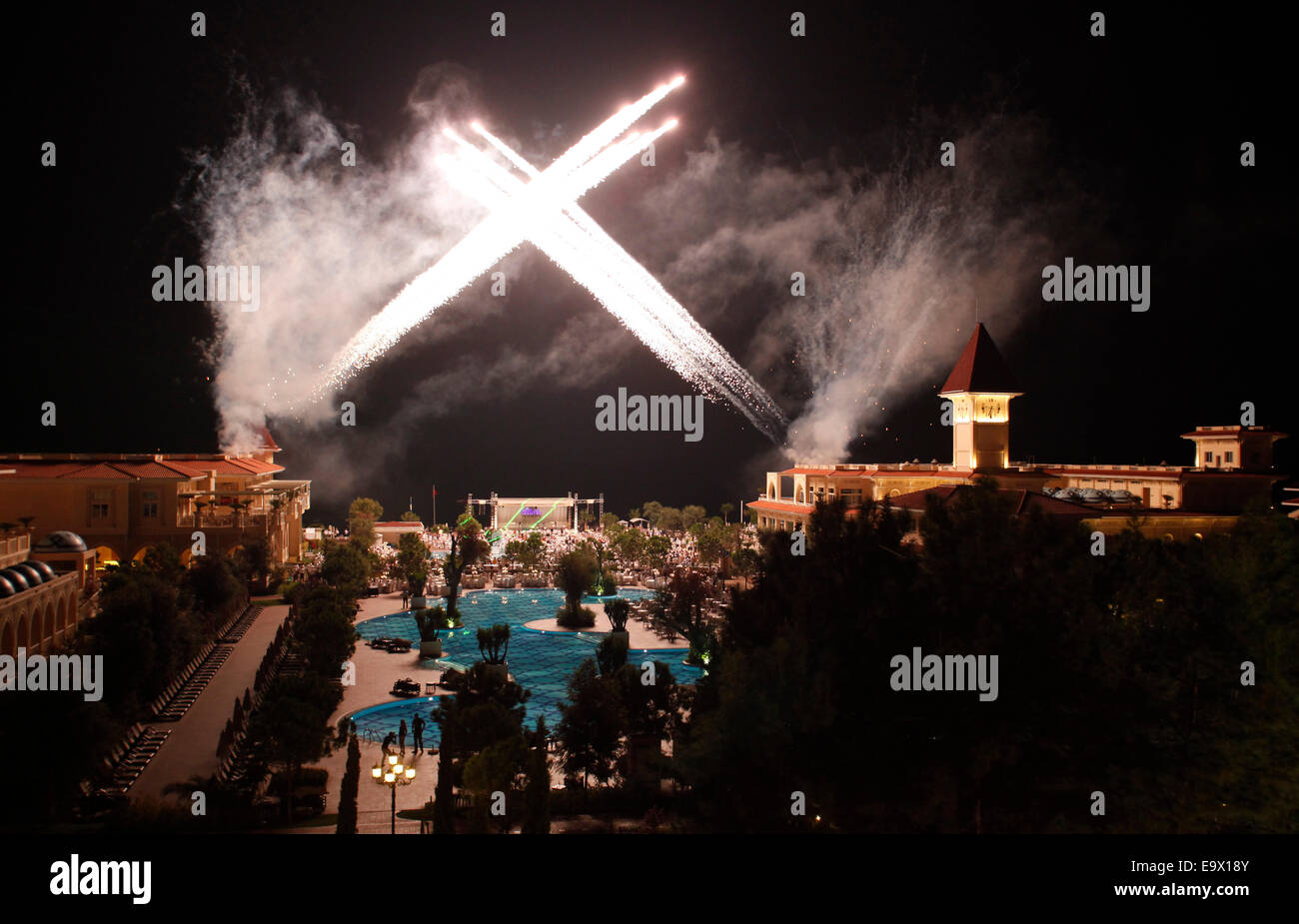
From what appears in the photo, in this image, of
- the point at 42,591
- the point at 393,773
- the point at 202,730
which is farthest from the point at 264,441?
the point at 393,773

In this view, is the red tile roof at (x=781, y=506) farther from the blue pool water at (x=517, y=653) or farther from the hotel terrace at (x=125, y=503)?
the hotel terrace at (x=125, y=503)

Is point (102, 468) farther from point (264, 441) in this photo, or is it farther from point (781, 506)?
point (781, 506)

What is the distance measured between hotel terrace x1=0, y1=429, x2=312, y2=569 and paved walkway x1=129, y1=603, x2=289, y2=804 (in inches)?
239

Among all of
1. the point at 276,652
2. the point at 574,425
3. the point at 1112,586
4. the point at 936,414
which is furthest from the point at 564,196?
the point at 574,425

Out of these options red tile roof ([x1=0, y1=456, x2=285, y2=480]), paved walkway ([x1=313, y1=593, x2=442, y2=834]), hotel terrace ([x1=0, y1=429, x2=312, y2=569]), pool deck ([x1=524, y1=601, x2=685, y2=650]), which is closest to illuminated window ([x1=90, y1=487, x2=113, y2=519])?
hotel terrace ([x1=0, y1=429, x2=312, y2=569])

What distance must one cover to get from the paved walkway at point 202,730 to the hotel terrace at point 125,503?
19.9 ft

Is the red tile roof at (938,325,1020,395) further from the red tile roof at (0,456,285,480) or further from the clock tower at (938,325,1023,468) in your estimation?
the red tile roof at (0,456,285,480)

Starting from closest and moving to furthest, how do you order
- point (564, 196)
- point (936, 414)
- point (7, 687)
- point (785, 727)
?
point (785, 727), point (7, 687), point (564, 196), point (936, 414)

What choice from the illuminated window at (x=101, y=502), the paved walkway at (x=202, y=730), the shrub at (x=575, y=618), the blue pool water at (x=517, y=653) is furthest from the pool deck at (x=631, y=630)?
the illuminated window at (x=101, y=502)

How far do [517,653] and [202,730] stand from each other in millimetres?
16440

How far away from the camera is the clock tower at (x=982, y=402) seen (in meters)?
35.2
